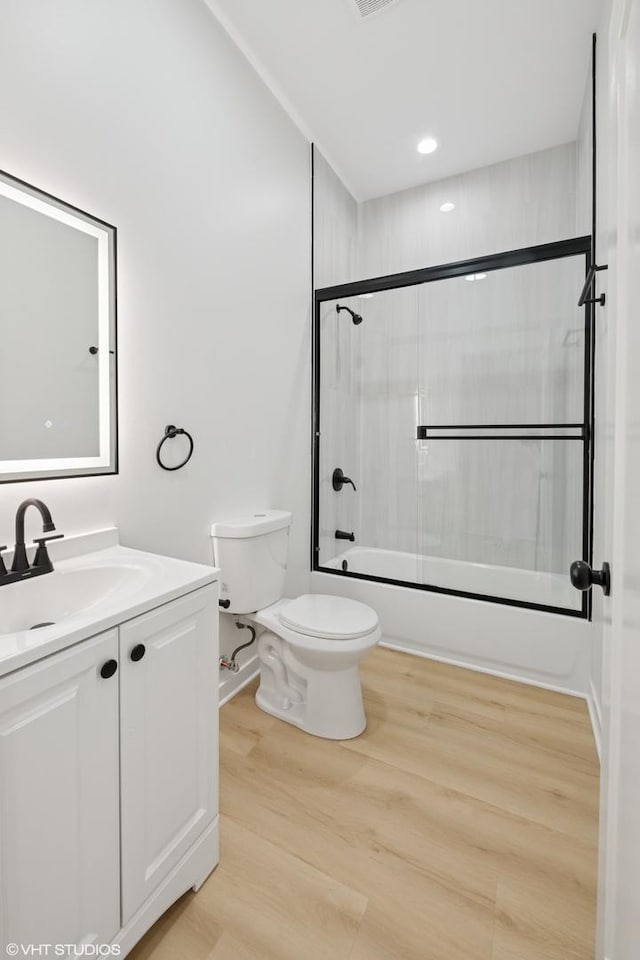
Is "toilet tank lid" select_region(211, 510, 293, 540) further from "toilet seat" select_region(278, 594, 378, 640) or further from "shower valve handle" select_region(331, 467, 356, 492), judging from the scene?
"shower valve handle" select_region(331, 467, 356, 492)

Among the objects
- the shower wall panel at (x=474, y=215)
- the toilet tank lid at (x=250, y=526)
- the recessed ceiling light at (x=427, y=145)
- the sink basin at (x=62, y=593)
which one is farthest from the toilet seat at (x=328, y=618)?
the recessed ceiling light at (x=427, y=145)

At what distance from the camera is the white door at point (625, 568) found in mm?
597

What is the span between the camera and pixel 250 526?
1800 millimetres

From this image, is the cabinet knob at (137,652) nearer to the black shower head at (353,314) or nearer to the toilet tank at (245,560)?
the toilet tank at (245,560)

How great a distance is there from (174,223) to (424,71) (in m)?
1.53

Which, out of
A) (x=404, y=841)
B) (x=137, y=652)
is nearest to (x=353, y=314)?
(x=137, y=652)

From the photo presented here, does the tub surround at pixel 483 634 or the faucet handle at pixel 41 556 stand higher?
the faucet handle at pixel 41 556

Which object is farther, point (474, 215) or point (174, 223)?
point (474, 215)

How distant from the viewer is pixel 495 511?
2.64 meters

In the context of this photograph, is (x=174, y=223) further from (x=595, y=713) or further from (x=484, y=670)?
(x=595, y=713)

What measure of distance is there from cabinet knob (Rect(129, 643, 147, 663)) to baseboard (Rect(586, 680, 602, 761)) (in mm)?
1741

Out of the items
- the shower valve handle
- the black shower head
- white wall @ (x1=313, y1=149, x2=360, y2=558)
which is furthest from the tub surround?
the black shower head

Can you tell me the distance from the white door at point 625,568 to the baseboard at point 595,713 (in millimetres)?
1016

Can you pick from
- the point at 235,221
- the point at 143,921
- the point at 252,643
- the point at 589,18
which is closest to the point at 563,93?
the point at 589,18
